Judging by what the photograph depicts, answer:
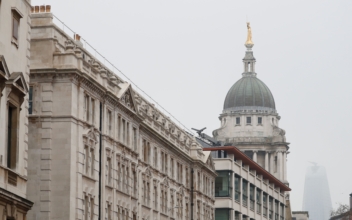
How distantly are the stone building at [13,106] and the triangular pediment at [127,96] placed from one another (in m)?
36.3

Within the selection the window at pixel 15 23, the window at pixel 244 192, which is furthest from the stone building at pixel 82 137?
the window at pixel 244 192

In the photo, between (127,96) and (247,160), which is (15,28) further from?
(247,160)

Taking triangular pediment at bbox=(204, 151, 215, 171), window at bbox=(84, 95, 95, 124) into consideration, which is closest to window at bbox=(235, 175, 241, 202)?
triangular pediment at bbox=(204, 151, 215, 171)

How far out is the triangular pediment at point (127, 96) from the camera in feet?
286

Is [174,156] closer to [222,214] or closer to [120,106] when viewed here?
[120,106]

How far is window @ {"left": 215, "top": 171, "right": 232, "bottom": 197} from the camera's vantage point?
15012 centimetres

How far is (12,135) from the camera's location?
4838 centimetres

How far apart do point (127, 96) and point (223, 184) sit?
2466 inches

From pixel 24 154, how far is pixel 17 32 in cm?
544

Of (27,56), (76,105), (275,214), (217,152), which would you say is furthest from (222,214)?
(27,56)

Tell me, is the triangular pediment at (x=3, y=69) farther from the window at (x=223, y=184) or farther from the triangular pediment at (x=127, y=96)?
the window at (x=223, y=184)

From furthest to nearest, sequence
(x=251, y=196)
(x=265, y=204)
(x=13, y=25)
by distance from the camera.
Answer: (x=265, y=204), (x=251, y=196), (x=13, y=25)

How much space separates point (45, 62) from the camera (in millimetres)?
75625

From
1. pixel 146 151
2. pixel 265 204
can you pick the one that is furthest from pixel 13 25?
pixel 265 204
